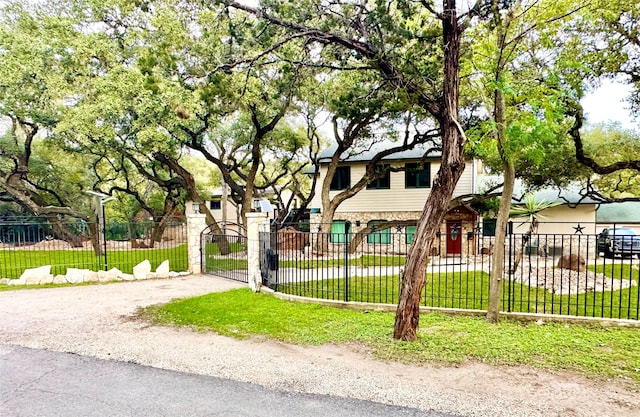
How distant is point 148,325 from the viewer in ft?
19.8

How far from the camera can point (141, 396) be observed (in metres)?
3.59

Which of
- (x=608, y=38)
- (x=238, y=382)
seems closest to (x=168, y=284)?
(x=238, y=382)

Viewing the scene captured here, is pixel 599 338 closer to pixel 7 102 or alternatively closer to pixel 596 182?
pixel 596 182

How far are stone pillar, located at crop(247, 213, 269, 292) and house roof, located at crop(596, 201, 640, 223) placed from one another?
2019cm

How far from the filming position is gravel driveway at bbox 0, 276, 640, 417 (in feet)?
11.2

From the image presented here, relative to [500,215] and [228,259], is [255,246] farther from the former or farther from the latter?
[500,215]

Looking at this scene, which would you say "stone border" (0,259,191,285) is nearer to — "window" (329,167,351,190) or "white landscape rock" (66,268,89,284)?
"white landscape rock" (66,268,89,284)

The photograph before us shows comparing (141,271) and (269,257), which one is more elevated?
(269,257)

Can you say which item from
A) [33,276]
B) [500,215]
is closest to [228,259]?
[33,276]

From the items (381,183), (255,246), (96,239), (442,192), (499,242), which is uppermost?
(381,183)

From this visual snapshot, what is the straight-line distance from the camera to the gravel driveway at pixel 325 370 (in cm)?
340

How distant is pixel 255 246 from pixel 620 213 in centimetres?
2219

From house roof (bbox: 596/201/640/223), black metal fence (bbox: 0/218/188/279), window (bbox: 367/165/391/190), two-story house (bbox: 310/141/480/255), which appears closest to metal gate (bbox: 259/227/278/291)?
black metal fence (bbox: 0/218/188/279)

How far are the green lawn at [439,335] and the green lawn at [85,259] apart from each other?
19.1 feet
